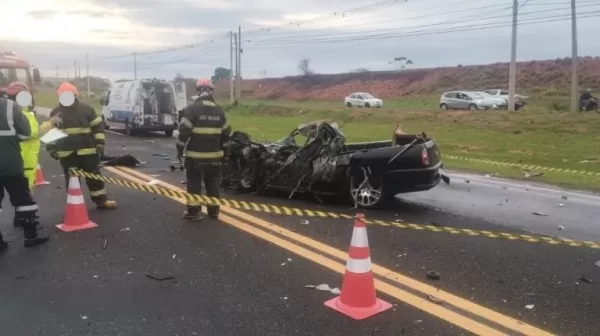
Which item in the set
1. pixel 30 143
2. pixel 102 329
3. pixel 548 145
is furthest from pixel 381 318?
pixel 548 145

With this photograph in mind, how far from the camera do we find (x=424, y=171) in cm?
741

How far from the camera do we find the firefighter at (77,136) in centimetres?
734

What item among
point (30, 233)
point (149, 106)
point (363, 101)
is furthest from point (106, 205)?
point (363, 101)

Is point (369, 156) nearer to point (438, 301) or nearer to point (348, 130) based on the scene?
point (438, 301)

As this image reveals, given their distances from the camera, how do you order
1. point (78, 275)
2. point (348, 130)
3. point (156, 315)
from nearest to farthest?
point (156, 315) → point (78, 275) → point (348, 130)

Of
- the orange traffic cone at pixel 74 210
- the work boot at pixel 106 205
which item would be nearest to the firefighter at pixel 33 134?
the orange traffic cone at pixel 74 210

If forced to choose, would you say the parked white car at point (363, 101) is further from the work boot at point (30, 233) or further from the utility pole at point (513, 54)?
the work boot at point (30, 233)

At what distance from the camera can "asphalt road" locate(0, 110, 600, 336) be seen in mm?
3938

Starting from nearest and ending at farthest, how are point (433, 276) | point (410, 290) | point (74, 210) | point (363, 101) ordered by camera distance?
1. point (410, 290)
2. point (433, 276)
3. point (74, 210)
4. point (363, 101)

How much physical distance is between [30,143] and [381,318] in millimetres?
4804

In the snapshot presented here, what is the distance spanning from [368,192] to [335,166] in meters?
0.58

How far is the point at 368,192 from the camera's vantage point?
7762 mm

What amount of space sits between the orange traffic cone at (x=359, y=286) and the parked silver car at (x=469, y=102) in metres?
33.5

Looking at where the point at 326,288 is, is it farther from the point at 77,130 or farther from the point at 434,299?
the point at 77,130
